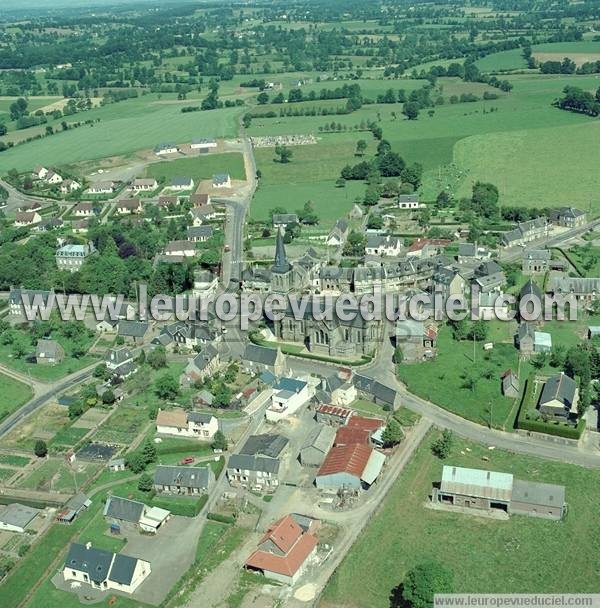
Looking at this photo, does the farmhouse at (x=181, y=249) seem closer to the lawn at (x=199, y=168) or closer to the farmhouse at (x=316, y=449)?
the lawn at (x=199, y=168)

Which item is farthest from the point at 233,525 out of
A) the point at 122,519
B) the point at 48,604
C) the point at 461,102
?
the point at 461,102

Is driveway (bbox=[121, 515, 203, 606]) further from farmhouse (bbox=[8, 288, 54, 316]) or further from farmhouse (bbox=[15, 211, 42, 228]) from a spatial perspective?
farmhouse (bbox=[15, 211, 42, 228])

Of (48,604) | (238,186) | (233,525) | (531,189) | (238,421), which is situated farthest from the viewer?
(238,186)

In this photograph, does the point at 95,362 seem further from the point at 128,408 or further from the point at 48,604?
the point at 48,604

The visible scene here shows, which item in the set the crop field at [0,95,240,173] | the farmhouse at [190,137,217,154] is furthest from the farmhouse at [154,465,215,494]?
the crop field at [0,95,240,173]

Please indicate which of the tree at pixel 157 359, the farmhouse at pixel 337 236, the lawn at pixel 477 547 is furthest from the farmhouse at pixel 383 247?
the lawn at pixel 477 547

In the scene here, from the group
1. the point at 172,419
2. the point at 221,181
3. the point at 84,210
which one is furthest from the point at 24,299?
the point at 221,181
